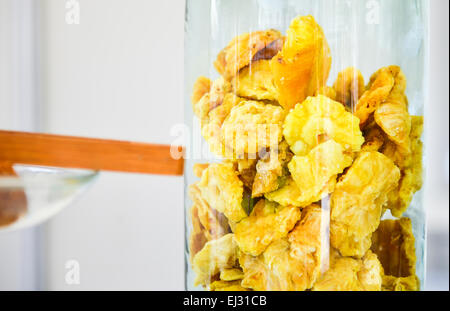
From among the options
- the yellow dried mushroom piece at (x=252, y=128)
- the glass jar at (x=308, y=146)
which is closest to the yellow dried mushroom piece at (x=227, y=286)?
the glass jar at (x=308, y=146)

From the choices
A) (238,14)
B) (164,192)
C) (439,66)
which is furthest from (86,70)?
(439,66)

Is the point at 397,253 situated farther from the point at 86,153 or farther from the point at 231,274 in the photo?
the point at 86,153

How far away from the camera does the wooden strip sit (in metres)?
0.27

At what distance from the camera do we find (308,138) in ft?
1.11

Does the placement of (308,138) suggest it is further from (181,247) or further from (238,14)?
(181,247)

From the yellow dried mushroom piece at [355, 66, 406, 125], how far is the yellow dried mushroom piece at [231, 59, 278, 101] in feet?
0.22

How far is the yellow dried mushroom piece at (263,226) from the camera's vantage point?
33 centimetres

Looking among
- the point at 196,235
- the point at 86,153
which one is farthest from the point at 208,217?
the point at 86,153

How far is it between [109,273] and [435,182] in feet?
1.51

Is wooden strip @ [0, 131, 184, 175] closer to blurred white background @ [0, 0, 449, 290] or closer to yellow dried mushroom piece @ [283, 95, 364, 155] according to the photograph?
yellow dried mushroom piece @ [283, 95, 364, 155]

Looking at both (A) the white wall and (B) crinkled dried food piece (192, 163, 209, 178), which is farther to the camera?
(A) the white wall

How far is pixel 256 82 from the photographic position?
36cm

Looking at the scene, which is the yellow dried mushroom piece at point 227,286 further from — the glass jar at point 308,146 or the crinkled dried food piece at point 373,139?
the crinkled dried food piece at point 373,139

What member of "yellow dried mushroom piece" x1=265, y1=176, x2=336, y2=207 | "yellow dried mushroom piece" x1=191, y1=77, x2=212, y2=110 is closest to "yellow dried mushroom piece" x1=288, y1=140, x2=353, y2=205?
"yellow dried mushroom piece" x1=265, y1=176, x2=336, y2=207
